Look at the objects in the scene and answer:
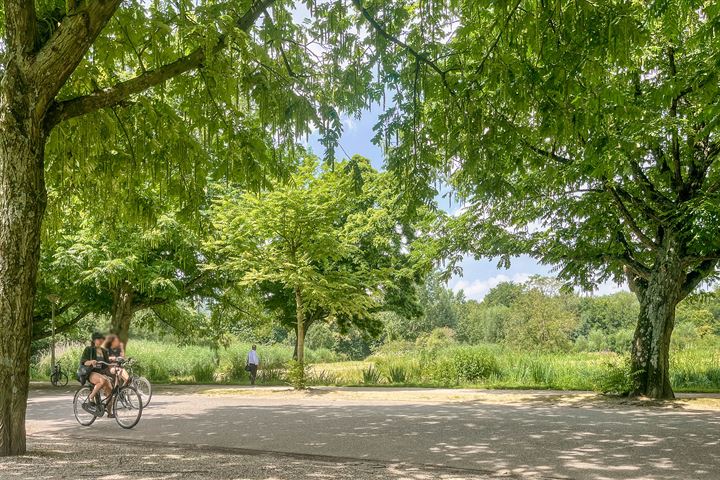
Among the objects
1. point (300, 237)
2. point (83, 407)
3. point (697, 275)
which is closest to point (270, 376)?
point (300, 237)

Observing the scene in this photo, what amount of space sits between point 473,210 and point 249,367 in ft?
41.9

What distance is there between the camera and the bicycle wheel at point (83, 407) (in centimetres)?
1142

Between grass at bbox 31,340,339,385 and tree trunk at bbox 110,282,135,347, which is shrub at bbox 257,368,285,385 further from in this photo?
tree trunk at bbox 110,282,135,347

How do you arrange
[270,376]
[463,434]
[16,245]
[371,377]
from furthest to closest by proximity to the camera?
[270,376] → [371,377] → [463,434] → [16,245]

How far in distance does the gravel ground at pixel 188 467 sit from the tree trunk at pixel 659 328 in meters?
10.8

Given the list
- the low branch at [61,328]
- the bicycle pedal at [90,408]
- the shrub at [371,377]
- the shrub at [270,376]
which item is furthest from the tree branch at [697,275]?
the low branch at [61,328]

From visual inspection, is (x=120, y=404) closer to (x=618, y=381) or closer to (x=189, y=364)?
(x=618, y=381)

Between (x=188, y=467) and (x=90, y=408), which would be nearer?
(x=188, y=467)

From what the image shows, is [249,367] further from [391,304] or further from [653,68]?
[653,68]

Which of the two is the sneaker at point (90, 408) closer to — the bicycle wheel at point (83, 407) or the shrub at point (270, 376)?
the bicycle wheel at point (83, 407)

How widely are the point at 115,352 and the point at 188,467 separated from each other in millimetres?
5574

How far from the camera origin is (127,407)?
11.2 metres

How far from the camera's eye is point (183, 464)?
22.1ft

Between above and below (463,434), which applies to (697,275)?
above
